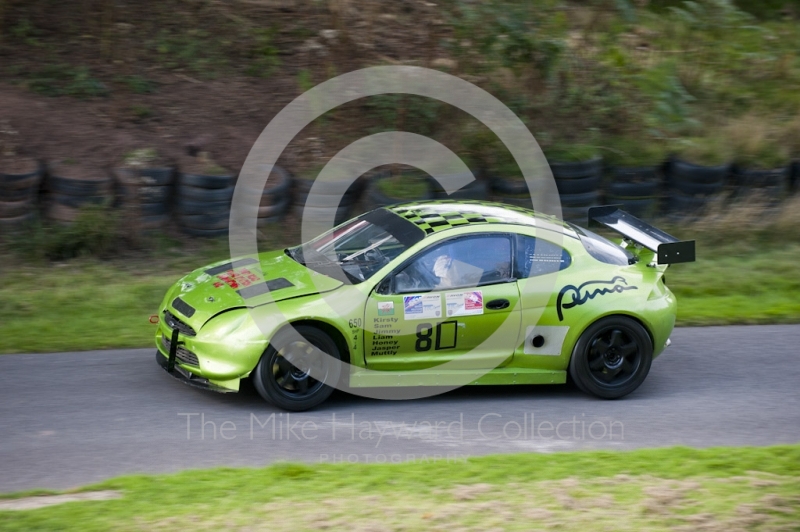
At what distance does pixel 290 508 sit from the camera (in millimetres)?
5078

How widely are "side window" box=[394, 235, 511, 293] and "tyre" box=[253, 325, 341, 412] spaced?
0.80m

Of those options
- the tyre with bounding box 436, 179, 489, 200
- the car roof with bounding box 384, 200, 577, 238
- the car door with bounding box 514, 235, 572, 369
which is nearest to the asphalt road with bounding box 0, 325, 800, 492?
the car door with bounding box 514, 235, 572, 369

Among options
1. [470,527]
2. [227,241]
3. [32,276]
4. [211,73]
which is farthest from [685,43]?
[470,527]

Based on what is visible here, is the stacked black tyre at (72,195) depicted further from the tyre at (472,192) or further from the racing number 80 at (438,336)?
the racing number 80 at (438,336)

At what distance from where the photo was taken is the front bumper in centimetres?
689

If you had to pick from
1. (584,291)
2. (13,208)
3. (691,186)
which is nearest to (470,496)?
(584,291)

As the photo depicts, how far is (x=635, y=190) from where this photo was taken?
1323 cm

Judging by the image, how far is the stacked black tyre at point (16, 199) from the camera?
1141 cm

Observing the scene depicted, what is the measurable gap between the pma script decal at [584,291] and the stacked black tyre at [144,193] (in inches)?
255

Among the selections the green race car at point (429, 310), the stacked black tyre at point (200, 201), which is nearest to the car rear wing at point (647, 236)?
the green race car at point (429, 310)

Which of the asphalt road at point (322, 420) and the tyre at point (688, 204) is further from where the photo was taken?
the tyre at point (688, 204)

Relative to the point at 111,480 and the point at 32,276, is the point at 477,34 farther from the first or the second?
the point at 111,480

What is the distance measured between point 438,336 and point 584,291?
Answer: 1.38m

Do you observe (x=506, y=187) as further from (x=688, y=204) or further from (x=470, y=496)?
(x=470, y=496)
